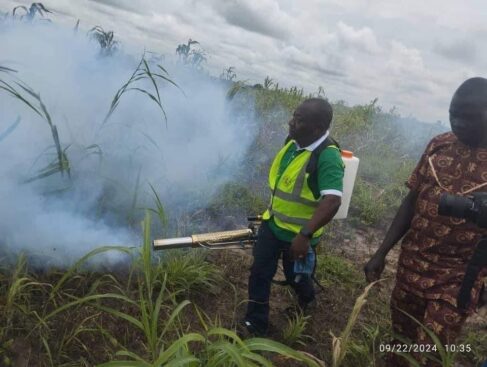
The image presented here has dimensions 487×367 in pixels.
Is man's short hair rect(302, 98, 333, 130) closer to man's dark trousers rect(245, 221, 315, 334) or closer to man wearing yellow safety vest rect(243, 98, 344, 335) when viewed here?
man wearing yellow safety vest rect(243, 98, 344, 335)

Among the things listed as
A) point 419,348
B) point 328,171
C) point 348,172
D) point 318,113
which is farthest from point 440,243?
point 348,172

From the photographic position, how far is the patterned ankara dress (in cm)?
212

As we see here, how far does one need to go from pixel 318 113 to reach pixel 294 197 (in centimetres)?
55

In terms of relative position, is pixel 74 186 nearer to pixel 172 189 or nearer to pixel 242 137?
pixel 172 189

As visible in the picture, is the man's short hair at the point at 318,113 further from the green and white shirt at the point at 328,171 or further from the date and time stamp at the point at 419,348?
the date and time stamp at the point at 419,348

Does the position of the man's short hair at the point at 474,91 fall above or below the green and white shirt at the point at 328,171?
above

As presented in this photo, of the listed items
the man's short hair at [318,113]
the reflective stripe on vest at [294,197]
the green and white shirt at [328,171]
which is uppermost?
the man's short hair at [318,113]

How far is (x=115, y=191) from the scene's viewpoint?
3.63 metres

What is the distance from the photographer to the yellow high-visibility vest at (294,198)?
267cm

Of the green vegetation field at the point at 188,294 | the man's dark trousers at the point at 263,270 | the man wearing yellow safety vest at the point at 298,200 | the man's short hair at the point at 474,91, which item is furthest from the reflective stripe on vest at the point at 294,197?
the man's short hair at the point at 474,91

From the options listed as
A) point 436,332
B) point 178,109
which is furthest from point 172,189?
point 436,332

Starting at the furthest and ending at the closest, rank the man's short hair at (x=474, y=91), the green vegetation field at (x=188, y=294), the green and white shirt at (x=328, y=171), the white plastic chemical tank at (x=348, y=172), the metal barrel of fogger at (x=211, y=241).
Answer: the white plastic chemical tank at (x=348, y=172) → the metal barrel of fogger at (x=211, y=241) → the green and white shirt at (x=328, y=171) → the man's short hair at (x=474, y=91) → the green vegetation field at (x=188, y=294)

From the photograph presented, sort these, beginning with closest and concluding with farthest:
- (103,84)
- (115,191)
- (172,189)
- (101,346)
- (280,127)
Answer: (101,346) → (115,191) → (103,84) → (172,189) → (280,127)

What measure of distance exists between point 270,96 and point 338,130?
69.1 inches
